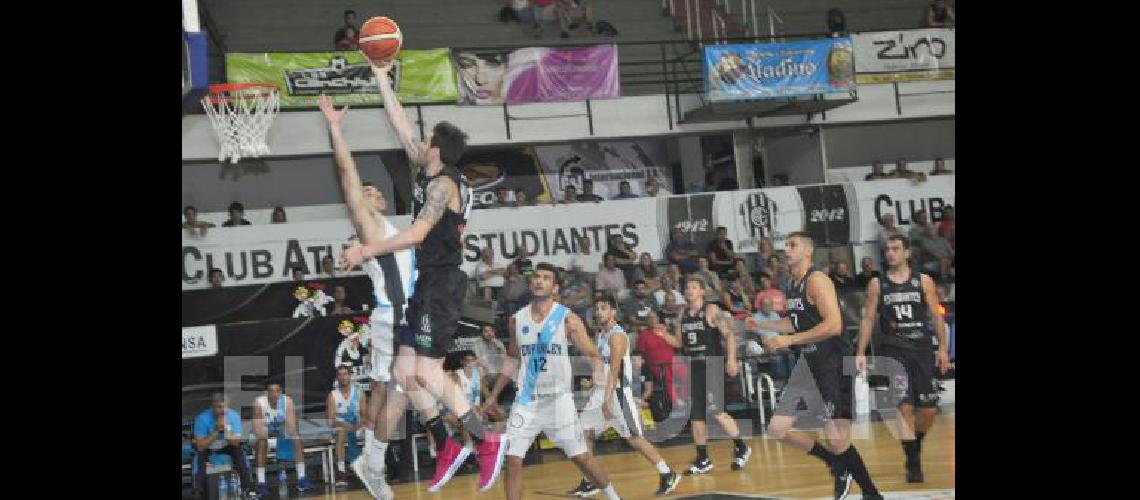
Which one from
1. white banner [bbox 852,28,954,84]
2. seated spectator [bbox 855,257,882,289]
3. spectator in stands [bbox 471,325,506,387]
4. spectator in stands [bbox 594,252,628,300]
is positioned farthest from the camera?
white banner [bbox 852,28,954,84]

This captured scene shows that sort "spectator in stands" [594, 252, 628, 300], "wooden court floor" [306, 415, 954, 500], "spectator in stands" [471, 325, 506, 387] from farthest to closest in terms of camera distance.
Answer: "spectator in stands" [594, 252, 628, 300]
"spectator in stands" [471, 325, 506, 387]
"wooden court floor" [306, 415, 954, 500]

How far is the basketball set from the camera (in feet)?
25.4

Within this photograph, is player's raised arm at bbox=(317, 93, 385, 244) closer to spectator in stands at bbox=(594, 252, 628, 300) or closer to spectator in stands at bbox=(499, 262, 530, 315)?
spectator in stands at bbox=(499, 262, 530, 315)

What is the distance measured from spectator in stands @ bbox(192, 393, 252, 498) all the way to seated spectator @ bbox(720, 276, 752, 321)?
18.5 feet

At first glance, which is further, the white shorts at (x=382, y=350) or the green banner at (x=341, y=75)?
the green banner at (x=341, y=75)

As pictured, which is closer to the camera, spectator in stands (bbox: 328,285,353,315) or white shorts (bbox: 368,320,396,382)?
white shorts (bbox: 368,320,396,382)

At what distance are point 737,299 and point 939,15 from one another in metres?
6.33

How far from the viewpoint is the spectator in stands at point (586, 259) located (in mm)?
15328

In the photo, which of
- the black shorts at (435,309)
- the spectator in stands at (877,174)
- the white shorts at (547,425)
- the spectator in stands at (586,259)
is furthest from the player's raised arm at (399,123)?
the spectator in stands at (877,174)

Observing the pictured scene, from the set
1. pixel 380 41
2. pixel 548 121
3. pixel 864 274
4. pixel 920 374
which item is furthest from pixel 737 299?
pixel 380 41

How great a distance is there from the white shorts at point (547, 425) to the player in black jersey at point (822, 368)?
1.31 metres

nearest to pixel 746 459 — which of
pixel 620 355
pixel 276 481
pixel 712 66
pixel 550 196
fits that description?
pixel 620 355

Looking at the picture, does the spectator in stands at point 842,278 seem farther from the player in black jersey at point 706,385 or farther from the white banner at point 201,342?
the white banner at point 201,342

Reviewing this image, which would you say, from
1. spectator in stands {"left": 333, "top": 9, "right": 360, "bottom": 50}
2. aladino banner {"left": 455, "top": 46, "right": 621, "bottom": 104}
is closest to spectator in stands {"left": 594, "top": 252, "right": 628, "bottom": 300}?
aladino banner {"left": 455, "top": 46, "right": 621, "bottom": 104}
